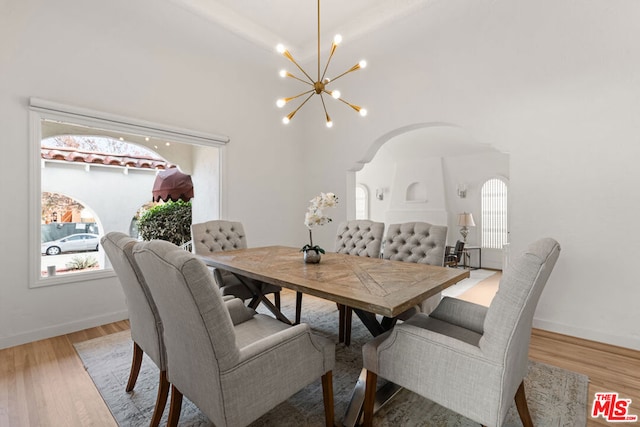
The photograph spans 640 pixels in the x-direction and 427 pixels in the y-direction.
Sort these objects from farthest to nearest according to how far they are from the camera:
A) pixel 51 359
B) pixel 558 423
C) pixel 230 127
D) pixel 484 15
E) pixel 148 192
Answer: pixel 230 127
pixel 148 192
pixel 484 15
pixel 51 359
pixel 558 423

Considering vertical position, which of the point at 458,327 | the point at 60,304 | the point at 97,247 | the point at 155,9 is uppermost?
the point at 155,9

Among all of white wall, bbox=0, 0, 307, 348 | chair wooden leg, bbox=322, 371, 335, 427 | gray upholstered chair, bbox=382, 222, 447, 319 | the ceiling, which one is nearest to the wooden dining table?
chair wooden leg, bbox=322, 371, 335, 427

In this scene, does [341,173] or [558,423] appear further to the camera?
[341,173]

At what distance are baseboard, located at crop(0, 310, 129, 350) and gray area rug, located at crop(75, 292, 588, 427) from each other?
0.59 m

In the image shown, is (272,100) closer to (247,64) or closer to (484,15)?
(247,64)

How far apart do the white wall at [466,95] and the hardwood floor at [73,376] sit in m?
0.23

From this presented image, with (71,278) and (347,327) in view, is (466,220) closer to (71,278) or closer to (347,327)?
(347,327)

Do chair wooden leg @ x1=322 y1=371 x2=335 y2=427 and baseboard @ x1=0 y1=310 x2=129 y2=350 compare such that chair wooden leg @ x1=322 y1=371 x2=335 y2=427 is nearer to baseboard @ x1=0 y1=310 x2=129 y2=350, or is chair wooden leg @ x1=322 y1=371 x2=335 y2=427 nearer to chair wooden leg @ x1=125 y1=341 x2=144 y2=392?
chair wooden leg @ x1=125 y1=341 x2=144 y2=392

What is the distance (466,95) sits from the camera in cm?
335

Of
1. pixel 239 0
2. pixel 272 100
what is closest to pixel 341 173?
pixel 272 100

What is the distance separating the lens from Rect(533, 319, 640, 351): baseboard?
2.55m

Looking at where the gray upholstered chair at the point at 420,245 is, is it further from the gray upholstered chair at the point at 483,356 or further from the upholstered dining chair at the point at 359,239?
the gray upholstered chair at the point at 483,356

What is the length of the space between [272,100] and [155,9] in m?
1.92

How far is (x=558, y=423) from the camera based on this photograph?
5.33 ft
